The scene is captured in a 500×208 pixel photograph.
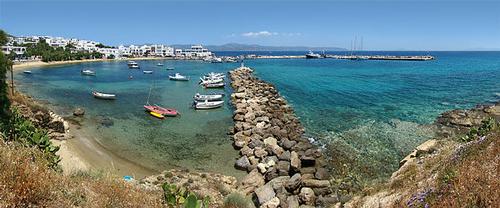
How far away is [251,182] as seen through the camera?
18641mm

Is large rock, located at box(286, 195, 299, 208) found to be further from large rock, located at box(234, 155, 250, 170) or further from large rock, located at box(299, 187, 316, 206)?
large rock, located at box(234, 155, 250, 170)

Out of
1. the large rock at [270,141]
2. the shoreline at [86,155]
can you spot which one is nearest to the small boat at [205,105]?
the shoreline at [86,155]

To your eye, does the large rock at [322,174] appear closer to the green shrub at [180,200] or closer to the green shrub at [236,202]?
the green shrub at [236,202]

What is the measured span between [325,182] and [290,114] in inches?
717

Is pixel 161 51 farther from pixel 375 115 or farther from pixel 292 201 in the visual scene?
pixel 292 201

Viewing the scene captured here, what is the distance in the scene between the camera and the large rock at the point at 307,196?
52.0ft

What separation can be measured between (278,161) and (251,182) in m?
3.08

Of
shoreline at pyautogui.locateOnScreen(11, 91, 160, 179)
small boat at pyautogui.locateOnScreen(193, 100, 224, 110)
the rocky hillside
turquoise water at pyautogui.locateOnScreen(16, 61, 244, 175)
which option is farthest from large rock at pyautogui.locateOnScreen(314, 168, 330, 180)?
small boat at pyautogui.locateOnScreen(193, 100, 224, 110)

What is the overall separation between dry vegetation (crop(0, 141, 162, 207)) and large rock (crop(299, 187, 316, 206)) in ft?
29.0

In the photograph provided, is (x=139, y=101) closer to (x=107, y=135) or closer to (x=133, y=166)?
(x=107, y=135)

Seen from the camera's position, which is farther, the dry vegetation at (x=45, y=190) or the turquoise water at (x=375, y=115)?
the turquoise water at (x=375, y=115)

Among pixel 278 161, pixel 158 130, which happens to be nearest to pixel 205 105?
pixel 158 130

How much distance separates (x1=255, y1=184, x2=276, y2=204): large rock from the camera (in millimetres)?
15750

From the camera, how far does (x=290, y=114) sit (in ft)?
116
